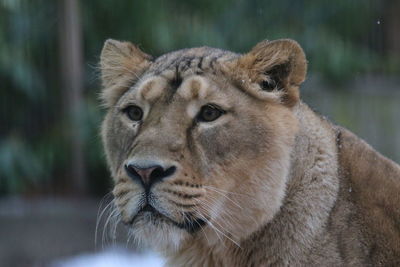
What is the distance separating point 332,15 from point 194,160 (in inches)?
250

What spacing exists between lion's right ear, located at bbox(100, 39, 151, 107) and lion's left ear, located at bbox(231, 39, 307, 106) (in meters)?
0.55

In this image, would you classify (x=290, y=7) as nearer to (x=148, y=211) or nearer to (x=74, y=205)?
(x=74, y=205)

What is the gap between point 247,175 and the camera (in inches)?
138

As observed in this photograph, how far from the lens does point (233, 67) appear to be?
3729 millimetres

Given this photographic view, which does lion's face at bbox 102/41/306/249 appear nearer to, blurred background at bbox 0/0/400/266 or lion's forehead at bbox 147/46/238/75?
lion's forehead at bbox 147/46/238/75

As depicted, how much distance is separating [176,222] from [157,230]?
80mm

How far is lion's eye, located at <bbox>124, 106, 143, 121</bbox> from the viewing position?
12.3 ft

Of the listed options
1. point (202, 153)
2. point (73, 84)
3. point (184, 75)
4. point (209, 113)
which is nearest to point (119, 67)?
point (184, 75)

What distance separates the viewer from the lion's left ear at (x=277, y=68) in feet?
11.9

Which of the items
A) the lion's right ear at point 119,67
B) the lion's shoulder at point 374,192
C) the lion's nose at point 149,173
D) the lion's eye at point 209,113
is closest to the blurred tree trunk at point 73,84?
the lion's right ear at point 119,67

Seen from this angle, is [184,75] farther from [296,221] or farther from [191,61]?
[296,221]

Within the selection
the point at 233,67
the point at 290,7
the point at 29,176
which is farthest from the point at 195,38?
the point at 233,67

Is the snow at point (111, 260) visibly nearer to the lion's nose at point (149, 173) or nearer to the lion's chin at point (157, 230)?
the lion's chin at point (157, 230)

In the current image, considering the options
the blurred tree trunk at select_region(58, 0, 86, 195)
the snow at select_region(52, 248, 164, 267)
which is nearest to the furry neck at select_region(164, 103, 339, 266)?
the snow at select_region(52, 248, 164, 267)
